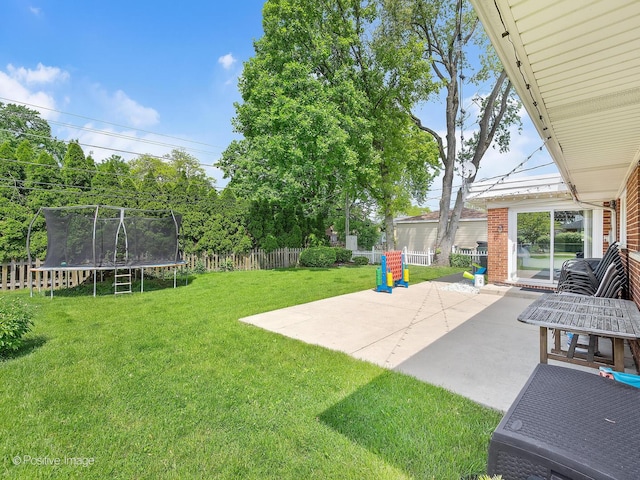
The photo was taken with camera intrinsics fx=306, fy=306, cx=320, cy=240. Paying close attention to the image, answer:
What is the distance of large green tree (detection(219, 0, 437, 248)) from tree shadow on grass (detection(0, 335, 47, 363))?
342 inches

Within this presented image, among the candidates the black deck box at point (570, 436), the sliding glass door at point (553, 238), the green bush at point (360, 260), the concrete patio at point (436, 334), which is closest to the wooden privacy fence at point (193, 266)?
the green bush at point (360, 260)

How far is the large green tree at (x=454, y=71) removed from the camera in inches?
563

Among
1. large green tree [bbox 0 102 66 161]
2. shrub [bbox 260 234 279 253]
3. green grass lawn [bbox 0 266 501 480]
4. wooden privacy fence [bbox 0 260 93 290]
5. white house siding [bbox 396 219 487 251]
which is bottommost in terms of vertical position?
green grass lawn [bbox 0 266 501 480]

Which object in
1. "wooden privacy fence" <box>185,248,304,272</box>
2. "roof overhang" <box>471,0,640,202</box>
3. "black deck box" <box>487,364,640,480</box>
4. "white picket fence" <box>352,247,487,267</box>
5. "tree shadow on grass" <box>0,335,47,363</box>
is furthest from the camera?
"white picket fence" <box>352,247,487,267</box>

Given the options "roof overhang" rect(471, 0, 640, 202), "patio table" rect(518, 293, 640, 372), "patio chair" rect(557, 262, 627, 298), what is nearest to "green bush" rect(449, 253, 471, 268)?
"patio chair" rect(557, 262, 627, 298)

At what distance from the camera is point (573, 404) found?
1528 millimetres

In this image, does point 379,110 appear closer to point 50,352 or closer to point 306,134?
point 306,134

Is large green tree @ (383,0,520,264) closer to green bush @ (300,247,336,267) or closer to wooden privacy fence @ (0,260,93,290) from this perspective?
green bush @ (300,247,336,267)

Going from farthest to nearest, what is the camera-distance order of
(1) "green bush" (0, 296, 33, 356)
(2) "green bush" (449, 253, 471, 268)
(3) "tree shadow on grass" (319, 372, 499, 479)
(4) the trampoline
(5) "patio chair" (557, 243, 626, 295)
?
Answer: 1. (2) "green bush" (449, 253, 471, 268)
2. (4) the trampoline
3. (5) "patio chair" (557, 243, 626, 295)
4. (1) "green bush" (0, 296, 33, 356)
5. (3) "tree shadow on grass" (319, 372, 499, 479)

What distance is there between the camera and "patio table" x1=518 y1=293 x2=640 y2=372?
7.73 ft

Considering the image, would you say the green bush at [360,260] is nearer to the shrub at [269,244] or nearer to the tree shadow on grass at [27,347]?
the shrub at [269,244]

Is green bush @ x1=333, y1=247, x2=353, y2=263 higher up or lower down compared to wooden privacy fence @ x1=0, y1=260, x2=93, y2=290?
higher up

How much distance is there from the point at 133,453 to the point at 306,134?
11.0 m

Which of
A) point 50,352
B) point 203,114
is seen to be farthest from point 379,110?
point 50,352
